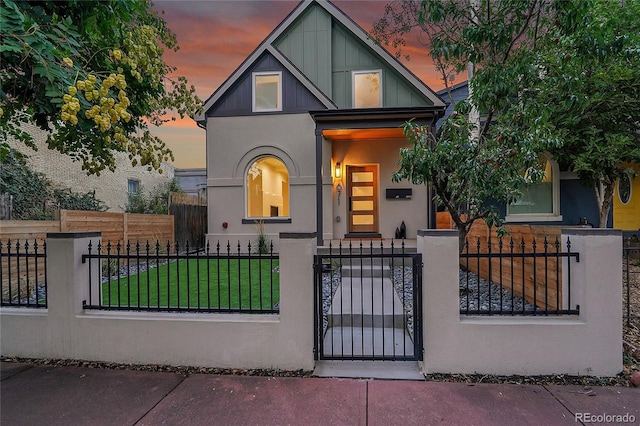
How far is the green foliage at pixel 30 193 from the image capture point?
33.9ft

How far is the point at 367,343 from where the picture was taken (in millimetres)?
4000

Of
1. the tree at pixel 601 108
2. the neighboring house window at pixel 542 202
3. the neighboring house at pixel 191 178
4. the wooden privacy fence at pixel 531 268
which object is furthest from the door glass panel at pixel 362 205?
the neighboring house at pixel 191 178

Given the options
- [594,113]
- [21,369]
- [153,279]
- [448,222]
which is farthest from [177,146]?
[594,113]

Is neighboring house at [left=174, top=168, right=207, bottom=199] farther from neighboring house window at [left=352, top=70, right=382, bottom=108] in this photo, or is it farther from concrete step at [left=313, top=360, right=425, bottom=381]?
concrete step at [left=313, top=360, right=425, bottom=381]

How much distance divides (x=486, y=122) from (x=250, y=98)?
299 inches

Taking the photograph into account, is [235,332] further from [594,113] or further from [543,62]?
[594,113]

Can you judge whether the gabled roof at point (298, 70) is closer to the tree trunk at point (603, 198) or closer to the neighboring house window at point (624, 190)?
the tree trunk at point (603, 198)

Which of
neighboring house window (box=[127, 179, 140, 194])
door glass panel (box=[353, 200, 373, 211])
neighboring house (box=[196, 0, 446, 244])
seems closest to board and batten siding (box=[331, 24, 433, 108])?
neighboring house (box=[196, 0, 446, 244])

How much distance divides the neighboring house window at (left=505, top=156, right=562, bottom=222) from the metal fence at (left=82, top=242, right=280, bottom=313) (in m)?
7.20

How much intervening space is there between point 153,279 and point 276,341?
14.9ft

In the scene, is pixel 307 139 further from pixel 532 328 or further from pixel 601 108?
pixel 532 328

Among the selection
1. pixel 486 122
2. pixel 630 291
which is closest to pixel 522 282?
pixel 486 122

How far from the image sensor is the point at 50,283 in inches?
152

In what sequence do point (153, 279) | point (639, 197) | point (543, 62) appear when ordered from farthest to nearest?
point (639, 197), point (153, 279), point (543, 62)
